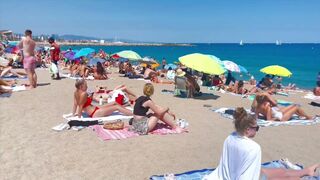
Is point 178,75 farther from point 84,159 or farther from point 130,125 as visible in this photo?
point 84,159

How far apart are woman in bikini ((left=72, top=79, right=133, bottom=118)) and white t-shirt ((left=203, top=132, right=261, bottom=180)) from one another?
4146 mm

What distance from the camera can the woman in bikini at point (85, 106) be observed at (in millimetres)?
7102

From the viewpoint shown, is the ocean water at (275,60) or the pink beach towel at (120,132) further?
the ocean water at (275,60)

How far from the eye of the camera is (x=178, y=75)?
37.6 ft

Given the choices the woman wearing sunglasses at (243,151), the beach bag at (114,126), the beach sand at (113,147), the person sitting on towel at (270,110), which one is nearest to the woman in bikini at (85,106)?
the beach sand at (113,147)

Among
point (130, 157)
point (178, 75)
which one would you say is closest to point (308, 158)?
point (130, 157)

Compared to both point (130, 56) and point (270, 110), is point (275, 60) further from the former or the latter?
point (270, 110)

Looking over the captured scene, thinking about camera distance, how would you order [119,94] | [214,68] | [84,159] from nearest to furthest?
1. [84,159]
2. [119,94]
3. [214,68]

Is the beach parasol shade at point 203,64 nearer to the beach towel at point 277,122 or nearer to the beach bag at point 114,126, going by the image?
the beach towel at point 277,122

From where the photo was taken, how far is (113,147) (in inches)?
223

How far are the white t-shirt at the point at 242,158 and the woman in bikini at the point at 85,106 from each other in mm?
4146

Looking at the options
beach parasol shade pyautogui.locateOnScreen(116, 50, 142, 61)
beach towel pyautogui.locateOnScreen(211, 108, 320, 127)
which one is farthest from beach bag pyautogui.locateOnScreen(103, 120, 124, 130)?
beach parasol shade pyautogui.locateOnScreen(116, 50, 142, 61)

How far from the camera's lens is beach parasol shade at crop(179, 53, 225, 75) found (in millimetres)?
9891

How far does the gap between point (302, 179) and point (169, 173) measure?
163 cm
